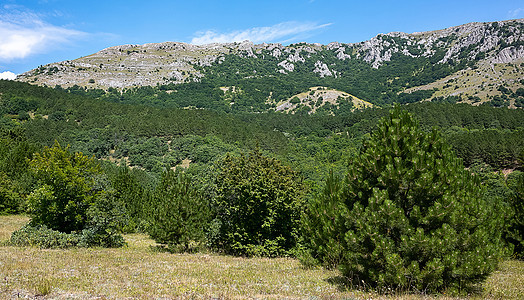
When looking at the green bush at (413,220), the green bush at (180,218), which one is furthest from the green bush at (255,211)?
the green bush at (413,220)

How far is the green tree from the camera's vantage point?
2017 cm

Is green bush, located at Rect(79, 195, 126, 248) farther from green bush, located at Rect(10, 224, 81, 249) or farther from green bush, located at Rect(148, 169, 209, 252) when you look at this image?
green bush, located at Rect(148, 169, 209, 252)

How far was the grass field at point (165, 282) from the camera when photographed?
893 cm

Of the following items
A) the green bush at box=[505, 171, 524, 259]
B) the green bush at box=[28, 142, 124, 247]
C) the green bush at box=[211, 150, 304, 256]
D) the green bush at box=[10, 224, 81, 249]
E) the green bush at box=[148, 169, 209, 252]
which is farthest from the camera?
the green bush at box=[28, 142, 124, 247]

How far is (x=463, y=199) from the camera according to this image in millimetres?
9539

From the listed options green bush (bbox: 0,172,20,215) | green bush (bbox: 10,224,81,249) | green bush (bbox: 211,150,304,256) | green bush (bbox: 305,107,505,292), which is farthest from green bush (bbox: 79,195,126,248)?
green bush (bbox: 0,172,20,215)

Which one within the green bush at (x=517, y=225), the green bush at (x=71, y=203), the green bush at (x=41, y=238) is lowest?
the green bush at (x=517, y=225)

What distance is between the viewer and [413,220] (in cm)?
957

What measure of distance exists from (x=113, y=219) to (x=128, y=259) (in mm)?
6195

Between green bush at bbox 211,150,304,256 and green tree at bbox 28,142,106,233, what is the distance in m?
8.88

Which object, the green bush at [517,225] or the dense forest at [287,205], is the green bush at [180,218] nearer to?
the dense forest at [287,205]

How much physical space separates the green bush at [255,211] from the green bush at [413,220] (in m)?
9.07

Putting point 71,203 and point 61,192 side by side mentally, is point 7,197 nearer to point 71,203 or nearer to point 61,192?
point 61,192

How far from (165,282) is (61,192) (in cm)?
1441
